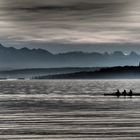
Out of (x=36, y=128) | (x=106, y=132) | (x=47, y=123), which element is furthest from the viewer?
(x=47, y=123)

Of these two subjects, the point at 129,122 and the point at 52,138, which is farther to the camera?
the point at 129,122

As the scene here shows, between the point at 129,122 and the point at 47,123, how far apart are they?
427 inches

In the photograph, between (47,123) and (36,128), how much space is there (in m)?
6.61

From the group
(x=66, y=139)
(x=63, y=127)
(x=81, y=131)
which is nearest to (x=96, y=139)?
(x=66, y=139)

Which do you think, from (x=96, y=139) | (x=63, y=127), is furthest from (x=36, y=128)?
(x=96, y=139)

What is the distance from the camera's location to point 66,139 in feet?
172

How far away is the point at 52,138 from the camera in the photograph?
175 feet

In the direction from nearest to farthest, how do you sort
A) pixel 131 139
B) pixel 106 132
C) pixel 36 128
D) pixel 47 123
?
pixel 131 139, pixel 106 132, pixel 36 128, pixel 47 123

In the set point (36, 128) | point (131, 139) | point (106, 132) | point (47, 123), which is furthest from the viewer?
point (47, 123)

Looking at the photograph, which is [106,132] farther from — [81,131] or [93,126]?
[93,126]

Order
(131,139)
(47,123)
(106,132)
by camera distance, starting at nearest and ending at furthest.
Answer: (131,139) < (106,132) < (47,123)

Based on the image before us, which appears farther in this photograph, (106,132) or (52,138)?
(106,132)

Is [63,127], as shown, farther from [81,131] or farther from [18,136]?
[18,136]

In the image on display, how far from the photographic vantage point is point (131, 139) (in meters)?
52.0
